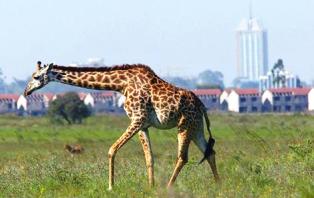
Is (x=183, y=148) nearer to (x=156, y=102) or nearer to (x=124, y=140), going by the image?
(x=156, y=102)

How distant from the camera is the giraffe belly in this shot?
57.1 feet

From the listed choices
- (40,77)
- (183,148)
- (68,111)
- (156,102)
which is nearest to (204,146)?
(183,148)

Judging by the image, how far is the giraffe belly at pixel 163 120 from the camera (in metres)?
17.4

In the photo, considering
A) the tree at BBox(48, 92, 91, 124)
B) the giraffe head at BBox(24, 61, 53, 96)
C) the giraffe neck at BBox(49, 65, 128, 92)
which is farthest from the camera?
the tree at BBox(48, 92, 91, 124)

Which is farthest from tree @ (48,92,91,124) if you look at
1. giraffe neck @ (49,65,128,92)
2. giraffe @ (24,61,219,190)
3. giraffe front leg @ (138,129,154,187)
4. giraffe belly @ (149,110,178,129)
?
giraffe belly @ (149,110,178,129)

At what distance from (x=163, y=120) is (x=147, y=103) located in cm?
39

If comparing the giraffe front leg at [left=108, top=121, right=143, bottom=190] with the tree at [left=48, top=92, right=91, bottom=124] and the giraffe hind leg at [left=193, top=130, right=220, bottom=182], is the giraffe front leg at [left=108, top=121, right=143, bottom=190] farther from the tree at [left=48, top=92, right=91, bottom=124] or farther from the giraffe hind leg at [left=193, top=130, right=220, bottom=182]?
the tree at [left=48, top=92, right=91, bottom=124]

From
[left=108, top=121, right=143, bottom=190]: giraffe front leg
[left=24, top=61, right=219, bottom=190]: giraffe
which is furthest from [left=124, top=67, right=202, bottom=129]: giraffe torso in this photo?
[left=108, top=121, right=143, bottom=190]: giraffe front leg

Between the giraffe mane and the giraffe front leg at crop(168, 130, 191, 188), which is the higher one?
the giraffe mane

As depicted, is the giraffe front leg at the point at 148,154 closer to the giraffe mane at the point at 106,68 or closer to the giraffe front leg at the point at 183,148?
the giraffe front leg at the point at 183,148

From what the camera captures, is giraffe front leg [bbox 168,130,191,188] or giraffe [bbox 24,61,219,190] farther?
giraffe front leg [bbox 168,130,191,188]

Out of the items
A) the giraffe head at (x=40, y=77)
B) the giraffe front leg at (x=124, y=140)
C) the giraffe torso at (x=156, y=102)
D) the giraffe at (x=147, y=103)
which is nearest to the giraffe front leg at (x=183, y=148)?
the giraffe at (x=147, y=103)

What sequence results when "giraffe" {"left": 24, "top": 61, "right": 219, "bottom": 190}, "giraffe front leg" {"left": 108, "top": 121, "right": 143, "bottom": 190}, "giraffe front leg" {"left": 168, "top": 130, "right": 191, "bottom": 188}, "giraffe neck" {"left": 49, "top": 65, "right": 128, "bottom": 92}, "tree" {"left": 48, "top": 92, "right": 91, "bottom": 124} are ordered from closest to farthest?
"giraffe front leg" {"left": 108, "top": 121, "right": 143, "bottom": 190}
"giraffe" {"left": 24, "top": 61, "right": 219, "bottom": 190}
"giraffe front leg" {"left": 168, "top": 130, "right": 191, "bottom": 188}
"giraffe neck" {"left": 49, "top": 65, "right": 128, "bottom": 92}
"tree" {"left": 48, "top": 92, "right": 91, "bottom": 124}

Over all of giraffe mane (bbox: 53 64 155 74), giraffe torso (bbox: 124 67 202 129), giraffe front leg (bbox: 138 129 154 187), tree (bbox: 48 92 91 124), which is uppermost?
giraffe mane (bbox: 53 64 155 74)
